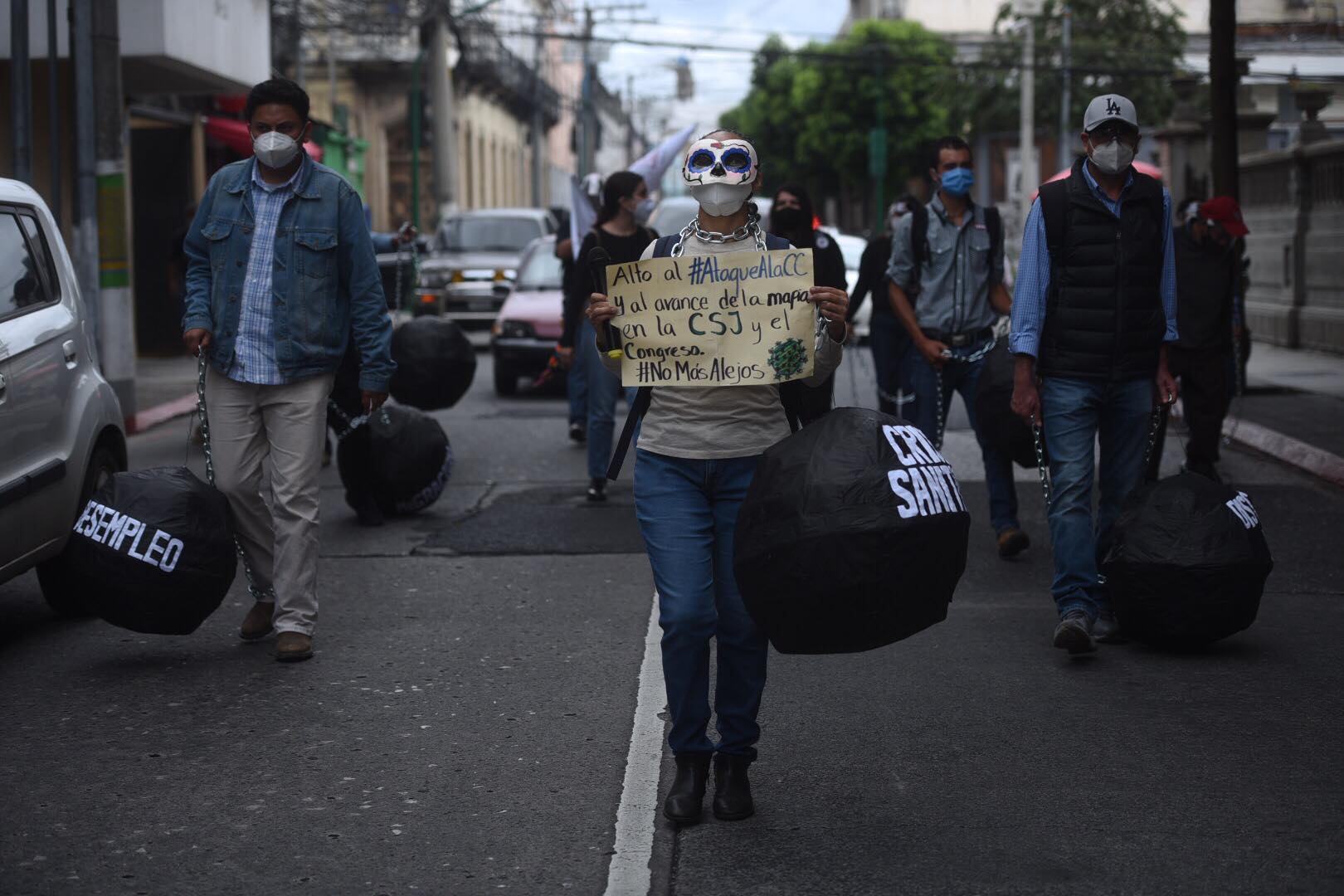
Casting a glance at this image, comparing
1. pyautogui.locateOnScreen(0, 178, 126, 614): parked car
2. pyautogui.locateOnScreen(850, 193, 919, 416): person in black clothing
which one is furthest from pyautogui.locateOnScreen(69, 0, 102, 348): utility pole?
pyautogui.locateOnScreen(850, 193, 919, 416): person in black clothing

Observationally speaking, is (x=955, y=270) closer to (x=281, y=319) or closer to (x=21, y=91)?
(x=281, y=319)

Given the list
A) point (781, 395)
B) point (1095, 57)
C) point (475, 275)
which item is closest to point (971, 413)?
point (781, 395)

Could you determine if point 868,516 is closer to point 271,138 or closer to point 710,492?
point 710,492

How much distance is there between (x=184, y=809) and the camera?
4.68m

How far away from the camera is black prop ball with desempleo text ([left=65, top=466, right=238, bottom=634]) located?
20.4 ft

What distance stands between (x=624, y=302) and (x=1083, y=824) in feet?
6.02

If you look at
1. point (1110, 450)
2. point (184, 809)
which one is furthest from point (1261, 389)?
point (184, 809)

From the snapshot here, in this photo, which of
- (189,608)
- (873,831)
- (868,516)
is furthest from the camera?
(189,608)

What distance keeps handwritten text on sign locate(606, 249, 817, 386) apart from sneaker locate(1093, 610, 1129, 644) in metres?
2.64

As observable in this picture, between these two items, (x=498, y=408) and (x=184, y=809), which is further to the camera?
(x=498, y=408)

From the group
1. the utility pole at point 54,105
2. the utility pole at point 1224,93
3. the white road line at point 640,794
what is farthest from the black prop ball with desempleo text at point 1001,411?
the utility pole at point 54,105

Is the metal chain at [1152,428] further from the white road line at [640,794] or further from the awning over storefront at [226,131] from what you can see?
the awning over storefront at [226,131]

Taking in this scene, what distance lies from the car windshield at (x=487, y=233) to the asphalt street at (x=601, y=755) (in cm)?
1946

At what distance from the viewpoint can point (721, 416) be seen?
4582 millimetres
